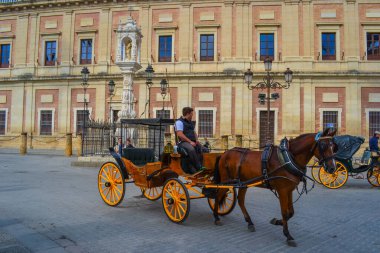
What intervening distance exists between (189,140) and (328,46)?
72.0ft

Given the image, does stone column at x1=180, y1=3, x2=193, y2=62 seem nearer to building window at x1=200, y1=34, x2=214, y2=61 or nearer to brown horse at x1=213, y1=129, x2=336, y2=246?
building window at x1=200, y1=34, x2=214, y2=61

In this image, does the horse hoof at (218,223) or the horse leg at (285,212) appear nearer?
the horse leg at (285,212)

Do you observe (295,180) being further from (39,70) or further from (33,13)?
(33,13)

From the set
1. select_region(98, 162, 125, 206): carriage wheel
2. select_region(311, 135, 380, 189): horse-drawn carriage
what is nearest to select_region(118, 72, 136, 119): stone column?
select_region(98, 162, 125, 206): carriage wheel

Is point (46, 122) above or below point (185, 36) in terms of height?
below

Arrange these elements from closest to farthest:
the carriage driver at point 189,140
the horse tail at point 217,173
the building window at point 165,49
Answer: the horse tail at point 217,173 < the carriage driver at point 189,140 < the building window at point 165,49

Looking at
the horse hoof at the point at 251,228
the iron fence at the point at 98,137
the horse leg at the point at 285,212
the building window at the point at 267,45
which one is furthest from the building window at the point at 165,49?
the horse leg at the point at 285,212

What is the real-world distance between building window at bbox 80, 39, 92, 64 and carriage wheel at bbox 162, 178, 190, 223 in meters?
23.5

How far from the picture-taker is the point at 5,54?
2869cm

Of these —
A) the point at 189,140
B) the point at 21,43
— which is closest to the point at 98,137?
the point at 189,140

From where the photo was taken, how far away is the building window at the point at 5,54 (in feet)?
93.7

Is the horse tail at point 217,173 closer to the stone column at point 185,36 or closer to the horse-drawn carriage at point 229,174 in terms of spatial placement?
the horse-drawn carriage at point 229,174

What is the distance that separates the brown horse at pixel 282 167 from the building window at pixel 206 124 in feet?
63.0

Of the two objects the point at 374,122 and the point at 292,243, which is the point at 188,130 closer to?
the point at 292,243
